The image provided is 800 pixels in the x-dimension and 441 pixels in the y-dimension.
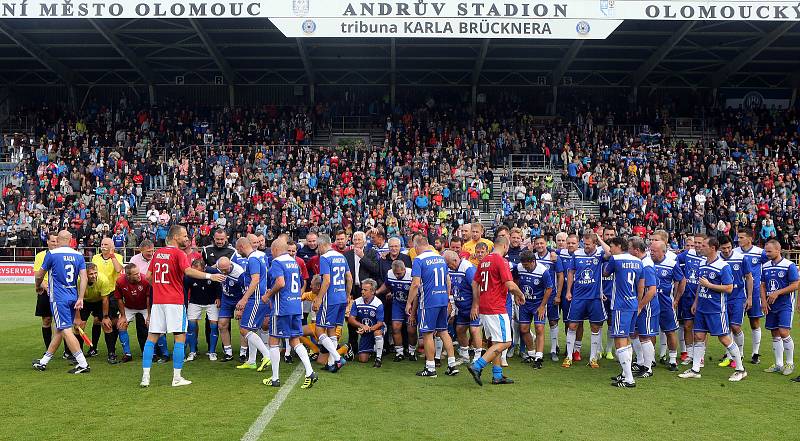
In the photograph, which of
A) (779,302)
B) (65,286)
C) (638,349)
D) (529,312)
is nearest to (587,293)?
(529,312)

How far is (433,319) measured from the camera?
36.4 feet

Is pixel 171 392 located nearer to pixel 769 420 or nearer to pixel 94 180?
pixel 769 420

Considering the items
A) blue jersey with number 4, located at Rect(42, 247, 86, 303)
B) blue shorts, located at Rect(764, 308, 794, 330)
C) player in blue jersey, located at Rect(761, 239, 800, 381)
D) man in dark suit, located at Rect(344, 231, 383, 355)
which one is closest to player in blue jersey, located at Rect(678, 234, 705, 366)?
player in blue jersey, located at Rect(761, 239, 800, 381)

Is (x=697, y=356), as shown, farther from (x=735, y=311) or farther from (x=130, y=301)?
(x=130, y=301)

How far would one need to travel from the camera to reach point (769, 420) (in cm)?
864

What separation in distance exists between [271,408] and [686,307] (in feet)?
22.4

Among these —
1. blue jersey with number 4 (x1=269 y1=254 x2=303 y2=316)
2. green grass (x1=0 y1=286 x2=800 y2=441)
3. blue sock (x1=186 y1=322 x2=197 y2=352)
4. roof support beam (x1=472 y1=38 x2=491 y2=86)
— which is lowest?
green grass (x1=0 y1=286 x2=800 y2=441)

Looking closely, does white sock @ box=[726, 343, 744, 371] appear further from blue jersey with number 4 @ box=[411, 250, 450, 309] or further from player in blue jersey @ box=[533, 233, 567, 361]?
blue jersey with number 4 @ box=[411, 250, 450, 309]

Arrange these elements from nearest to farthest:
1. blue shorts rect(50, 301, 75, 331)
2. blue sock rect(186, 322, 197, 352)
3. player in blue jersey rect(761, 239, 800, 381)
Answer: blue shorts rect(50, 301, 75, 331)
player in blue jersey rect(761, 239, 800, 381)
blue sock rect(186, 322, 197, 352)

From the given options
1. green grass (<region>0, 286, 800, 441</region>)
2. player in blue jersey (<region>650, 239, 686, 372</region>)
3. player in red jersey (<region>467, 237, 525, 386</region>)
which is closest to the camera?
green grass (<region>0, 286, 800, 441</region>)

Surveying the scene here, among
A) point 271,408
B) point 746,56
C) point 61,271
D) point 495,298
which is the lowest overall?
point 271,408

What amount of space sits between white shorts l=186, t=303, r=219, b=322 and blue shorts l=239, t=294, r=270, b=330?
3.72 ft

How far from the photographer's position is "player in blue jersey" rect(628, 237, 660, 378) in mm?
10578

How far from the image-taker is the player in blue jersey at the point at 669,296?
11.9m
